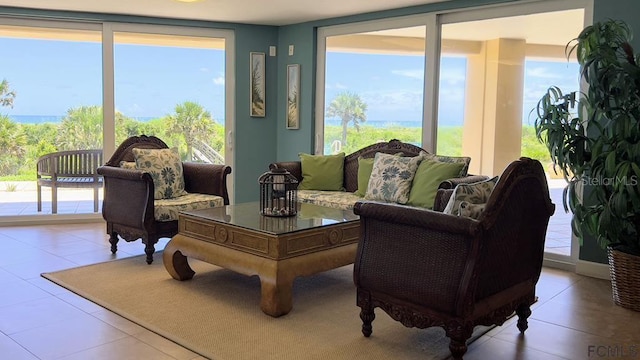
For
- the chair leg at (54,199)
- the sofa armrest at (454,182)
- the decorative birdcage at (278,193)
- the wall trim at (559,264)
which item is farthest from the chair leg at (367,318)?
the chair leg at (54,199)

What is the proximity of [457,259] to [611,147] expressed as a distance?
1.69m

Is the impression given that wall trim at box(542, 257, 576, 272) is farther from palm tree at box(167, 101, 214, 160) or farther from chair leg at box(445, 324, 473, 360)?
palm tree at box(167, 101, 214, 160)

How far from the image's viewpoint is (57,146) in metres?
6.12

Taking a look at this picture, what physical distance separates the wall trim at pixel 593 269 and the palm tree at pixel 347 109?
2.70 metres

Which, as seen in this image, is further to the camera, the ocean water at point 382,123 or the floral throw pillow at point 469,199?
the ocean water at point 382,123

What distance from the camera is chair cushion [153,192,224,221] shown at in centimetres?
436

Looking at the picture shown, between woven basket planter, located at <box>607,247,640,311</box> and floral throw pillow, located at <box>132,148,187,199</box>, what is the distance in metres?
3.44

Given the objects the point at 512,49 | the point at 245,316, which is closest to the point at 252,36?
the point at 512,49

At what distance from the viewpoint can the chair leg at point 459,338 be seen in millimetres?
2496

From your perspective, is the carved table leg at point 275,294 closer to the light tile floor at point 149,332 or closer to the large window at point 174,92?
the light tile floor at point 149,332

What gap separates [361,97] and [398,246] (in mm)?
3603

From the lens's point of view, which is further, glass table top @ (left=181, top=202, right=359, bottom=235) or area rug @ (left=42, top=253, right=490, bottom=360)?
glass table top @ (left=181, top=202, right=359, bottom=235)

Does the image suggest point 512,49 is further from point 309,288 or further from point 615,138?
point 309,288

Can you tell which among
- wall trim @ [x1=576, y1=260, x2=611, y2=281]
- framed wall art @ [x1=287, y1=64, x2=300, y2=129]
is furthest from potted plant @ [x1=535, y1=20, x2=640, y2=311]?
framed wall art @ [x1=287, y1=64, x2=300, y2=129]
